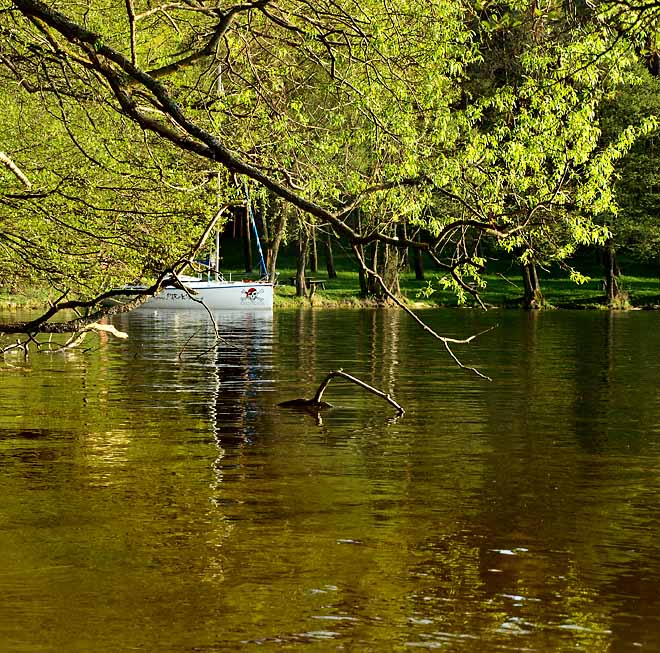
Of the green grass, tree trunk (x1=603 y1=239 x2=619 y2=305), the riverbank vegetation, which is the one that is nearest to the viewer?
the riverbank vegetation

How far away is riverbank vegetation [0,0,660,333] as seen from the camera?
13531 millimetres

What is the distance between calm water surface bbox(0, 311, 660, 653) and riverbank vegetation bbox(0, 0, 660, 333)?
2.86 metres

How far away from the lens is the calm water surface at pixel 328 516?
11.6 meters

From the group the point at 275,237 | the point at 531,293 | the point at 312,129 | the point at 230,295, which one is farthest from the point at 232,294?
the point at 312,129

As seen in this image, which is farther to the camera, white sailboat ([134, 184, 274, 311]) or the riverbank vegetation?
white sailboat ([134, 184, 274, 311])

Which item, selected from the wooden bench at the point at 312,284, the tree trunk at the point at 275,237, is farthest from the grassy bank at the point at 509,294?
the tree trunk at the point at 275,237

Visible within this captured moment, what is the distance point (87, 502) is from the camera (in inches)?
664

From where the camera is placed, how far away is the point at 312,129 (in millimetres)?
20812

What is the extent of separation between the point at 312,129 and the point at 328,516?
727 centimetres

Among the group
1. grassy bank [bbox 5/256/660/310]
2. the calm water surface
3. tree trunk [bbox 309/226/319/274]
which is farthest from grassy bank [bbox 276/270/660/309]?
the calm water surface

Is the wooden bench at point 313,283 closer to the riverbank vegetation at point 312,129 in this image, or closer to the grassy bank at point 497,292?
the grassy bank at point 497,292

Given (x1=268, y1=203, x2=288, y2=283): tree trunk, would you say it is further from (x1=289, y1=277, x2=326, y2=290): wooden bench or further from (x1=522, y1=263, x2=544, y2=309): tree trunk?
(x1=522, y1=263, x2=544, y2=309): tree trunk

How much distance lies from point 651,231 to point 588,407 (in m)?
54.2

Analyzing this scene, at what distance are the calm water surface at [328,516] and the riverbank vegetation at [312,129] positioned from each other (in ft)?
9.38
